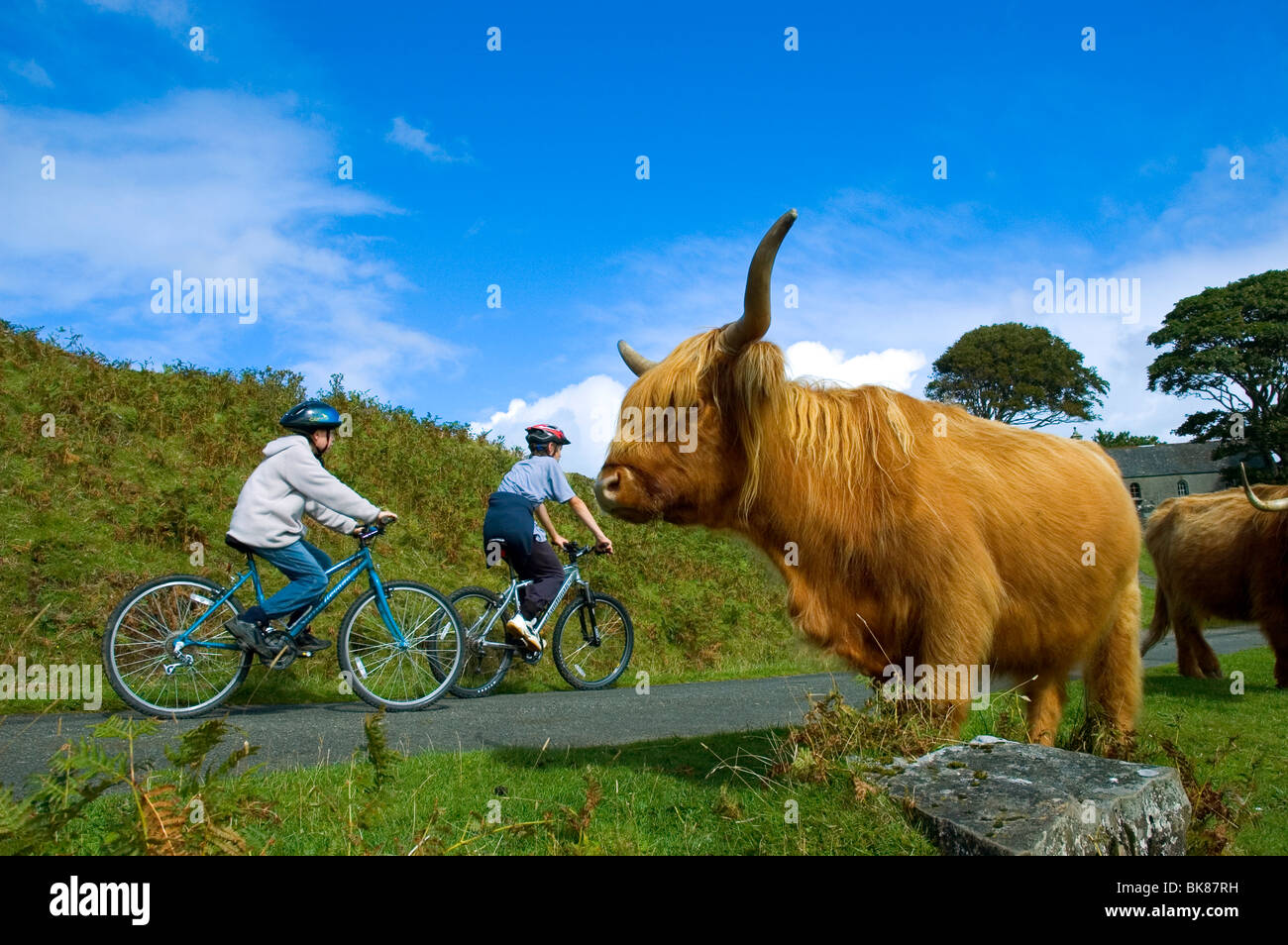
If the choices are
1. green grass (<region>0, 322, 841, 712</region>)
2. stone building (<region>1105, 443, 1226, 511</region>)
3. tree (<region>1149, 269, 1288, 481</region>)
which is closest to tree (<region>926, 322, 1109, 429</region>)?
tree (<region>1149, 269, 1288, 481</region>)

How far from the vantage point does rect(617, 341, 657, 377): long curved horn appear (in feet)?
14.1

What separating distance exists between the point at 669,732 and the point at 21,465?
30.3 ft

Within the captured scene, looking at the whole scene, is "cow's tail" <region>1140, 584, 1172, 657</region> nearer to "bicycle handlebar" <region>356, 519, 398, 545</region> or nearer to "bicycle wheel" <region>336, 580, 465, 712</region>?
"bicycle wheel" <region>336, 580, 465, 712</region>

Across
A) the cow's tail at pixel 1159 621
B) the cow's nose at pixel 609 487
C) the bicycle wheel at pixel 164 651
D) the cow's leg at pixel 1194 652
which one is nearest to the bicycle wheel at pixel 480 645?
the bicycle wheel at pixel 164 651

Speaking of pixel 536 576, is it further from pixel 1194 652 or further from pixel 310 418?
pixel 1194 652
